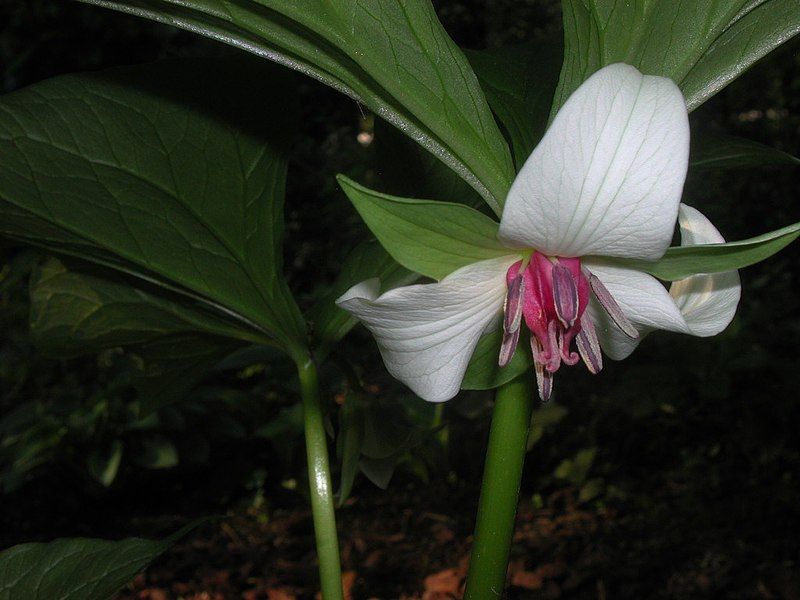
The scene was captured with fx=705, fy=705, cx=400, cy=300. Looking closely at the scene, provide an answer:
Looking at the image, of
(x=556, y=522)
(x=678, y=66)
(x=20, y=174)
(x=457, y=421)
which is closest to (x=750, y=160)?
(x=678, y=66)

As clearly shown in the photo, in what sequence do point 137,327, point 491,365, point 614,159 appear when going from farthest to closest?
point 137,327
point 491,365
point 614,159

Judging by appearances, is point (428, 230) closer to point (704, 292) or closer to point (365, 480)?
point (704, 292)

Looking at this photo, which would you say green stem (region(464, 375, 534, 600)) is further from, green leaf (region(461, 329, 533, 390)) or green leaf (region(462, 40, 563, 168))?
green leaf (region(462, 40, 563, 168))

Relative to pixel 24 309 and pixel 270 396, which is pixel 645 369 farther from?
pixel 24 309

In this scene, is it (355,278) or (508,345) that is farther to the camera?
(355,278)

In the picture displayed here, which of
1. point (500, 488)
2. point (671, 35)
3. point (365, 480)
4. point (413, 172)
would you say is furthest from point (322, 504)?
point (365, 480)

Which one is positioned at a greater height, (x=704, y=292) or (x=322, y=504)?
(x=704, y=292)

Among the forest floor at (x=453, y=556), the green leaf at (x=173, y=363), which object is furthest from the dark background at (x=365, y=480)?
the green leaf at (x=173, y=363)

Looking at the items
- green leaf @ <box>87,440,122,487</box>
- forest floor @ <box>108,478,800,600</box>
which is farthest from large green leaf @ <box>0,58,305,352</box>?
green leaf @ <box>87,440,122,487</box>
